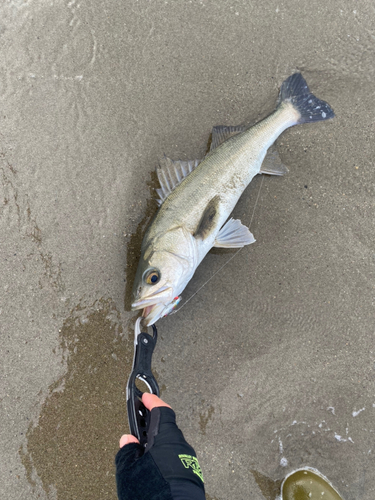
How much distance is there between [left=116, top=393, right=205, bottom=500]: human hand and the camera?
195 cm

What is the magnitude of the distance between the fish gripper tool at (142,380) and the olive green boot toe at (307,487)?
1.57 metres

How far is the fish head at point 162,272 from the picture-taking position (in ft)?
8.72

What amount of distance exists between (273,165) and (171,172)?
1034mm

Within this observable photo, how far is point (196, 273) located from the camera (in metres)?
3.16

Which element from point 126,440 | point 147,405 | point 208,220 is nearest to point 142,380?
point 147,405

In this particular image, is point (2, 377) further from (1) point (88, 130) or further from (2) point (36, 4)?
(2) point (36, 4)

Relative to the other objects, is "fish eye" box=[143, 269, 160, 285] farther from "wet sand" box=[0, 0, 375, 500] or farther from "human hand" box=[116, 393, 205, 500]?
"human hand" box=[116, 393, 205, 500]

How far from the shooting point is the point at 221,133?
3.12 meters

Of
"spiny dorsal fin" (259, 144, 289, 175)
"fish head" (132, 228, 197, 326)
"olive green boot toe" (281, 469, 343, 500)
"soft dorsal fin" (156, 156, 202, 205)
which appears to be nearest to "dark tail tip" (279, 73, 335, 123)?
"spiny dorsal fin" (259, 144, 289, 175)

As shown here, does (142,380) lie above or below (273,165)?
below

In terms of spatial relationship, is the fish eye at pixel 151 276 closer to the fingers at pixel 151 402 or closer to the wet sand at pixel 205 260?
the wet sand at pixel 205 260

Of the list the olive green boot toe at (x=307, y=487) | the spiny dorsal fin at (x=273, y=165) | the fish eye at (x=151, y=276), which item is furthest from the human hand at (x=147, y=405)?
the spiny dorsal fin at (x=273, y=165)

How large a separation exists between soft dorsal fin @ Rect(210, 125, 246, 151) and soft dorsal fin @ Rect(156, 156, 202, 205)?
0.26m

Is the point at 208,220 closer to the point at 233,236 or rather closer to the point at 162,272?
the point at 233,236
